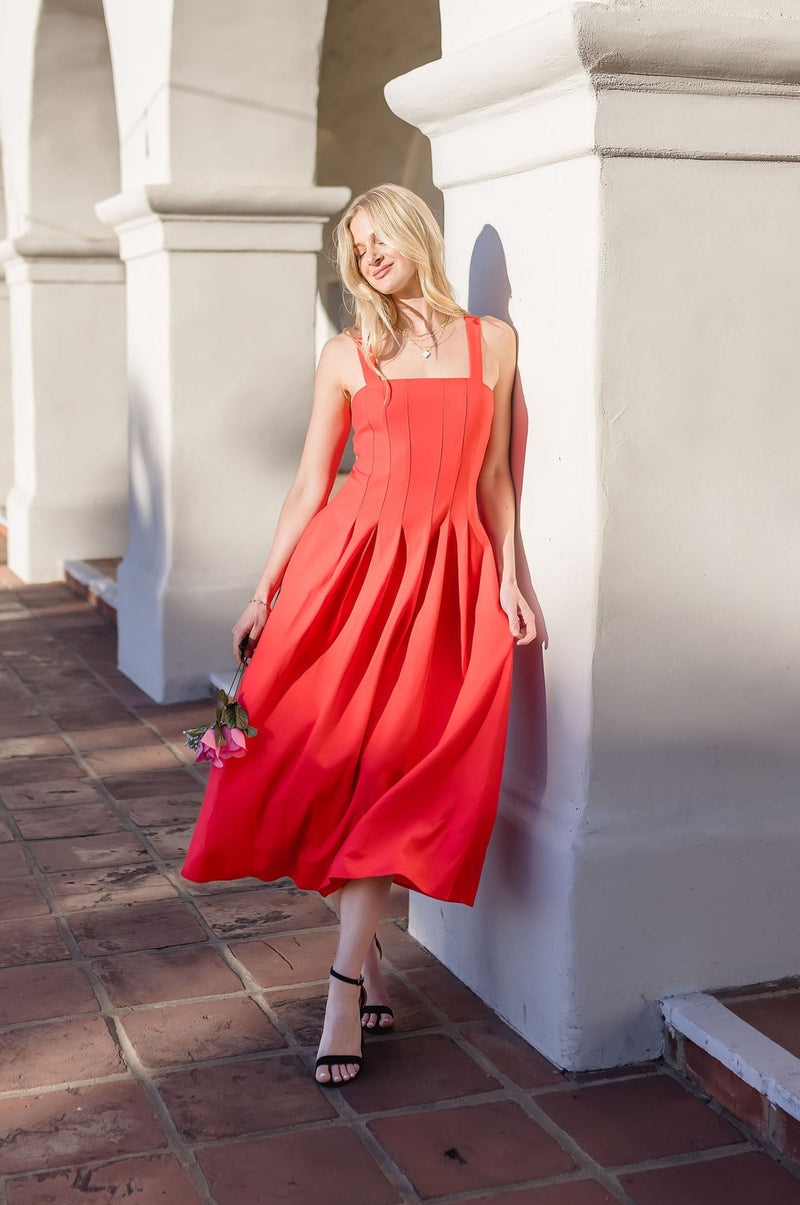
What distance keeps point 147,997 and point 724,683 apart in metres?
1.47

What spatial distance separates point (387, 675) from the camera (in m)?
2.90

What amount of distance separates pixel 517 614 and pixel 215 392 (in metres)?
3.20

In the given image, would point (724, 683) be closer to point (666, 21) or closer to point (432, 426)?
point (432, 426)

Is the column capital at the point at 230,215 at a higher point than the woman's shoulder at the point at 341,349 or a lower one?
higher

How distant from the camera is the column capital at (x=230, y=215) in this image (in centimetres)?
559

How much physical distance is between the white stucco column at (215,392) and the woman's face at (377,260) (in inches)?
115

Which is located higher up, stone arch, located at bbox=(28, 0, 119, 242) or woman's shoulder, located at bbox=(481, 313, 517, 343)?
stone arch, located at bbox=(28, 0, 119, 242)

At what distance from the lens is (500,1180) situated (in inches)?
96.0

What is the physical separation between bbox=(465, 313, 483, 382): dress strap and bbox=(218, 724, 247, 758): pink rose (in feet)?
2.88

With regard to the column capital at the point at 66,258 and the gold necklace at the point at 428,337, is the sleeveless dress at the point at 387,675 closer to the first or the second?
the gold necklace at the point at 428,337

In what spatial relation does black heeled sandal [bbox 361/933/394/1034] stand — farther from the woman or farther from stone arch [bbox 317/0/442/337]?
stone arch [bbox 317/0/442/337]

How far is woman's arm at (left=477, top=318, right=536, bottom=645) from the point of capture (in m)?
2.92

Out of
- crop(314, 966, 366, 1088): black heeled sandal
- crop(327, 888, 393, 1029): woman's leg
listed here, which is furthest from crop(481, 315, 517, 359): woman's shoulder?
crop(314, 966, 366, 1088): black heeled sandal

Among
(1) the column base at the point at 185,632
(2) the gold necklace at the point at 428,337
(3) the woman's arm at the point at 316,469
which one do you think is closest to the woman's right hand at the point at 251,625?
(3) the woman's arm at the point at 316,469
